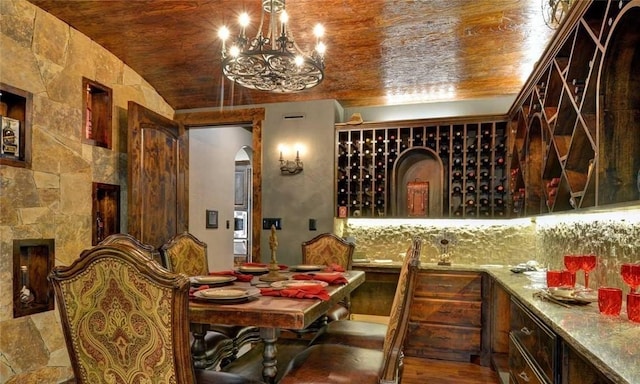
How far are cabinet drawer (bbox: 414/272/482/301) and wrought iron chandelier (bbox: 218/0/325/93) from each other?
2.15 metres

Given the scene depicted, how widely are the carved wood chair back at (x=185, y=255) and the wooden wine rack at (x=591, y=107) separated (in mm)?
2642

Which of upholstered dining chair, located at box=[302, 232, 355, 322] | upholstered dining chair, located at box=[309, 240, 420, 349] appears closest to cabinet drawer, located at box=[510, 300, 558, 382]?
upholstered dining chair, located at box=[309, 240, 420, 349]

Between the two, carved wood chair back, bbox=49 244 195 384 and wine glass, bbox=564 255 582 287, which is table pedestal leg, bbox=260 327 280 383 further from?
wine glass, bbox=564 255 582 287

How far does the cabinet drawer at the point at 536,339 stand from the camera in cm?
159

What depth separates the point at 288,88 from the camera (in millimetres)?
2775

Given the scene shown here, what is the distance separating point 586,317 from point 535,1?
2203mm

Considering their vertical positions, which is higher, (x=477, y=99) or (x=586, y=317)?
(x=477, y=99)

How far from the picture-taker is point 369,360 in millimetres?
2072

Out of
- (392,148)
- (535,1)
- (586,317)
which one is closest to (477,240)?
(392,148)

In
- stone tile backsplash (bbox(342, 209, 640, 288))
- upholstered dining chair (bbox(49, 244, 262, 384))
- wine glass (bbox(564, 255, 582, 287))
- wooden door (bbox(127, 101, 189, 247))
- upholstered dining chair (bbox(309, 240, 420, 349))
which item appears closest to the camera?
upholstered dining chair (bbox(49, 244, 262, 384))

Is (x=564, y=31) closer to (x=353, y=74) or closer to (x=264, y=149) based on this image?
(x=353, y=74)

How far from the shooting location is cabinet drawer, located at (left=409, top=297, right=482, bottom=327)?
3559mm

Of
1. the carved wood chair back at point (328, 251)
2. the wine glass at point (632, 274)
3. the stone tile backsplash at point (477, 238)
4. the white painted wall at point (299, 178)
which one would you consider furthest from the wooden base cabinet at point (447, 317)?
the wine glass at point (632, 274)

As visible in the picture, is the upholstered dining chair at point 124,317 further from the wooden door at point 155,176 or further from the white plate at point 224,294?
the wooden door at point 155,176
